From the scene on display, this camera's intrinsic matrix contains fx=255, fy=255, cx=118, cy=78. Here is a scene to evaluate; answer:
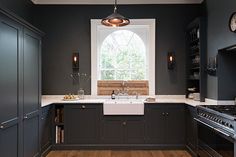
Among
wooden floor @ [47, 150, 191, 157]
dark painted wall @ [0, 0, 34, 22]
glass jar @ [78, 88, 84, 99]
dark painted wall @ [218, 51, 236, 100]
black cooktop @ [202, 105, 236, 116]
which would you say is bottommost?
wooden floor @ [47, 150, 191, 157]

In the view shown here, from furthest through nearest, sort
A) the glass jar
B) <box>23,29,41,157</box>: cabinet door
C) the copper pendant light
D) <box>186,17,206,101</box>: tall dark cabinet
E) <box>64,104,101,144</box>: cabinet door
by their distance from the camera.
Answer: the glass jar
<box>64,104,101,144</box>: cabinet door
<box>186,17,206,101</box>: tall dark cabinet
the copper pendant light
<box>23,29,41,157</box>: cabinet door

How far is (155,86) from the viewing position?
547 cm

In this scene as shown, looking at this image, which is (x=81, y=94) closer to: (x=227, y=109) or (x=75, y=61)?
(x=75, y=61)

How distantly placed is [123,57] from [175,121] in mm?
1792

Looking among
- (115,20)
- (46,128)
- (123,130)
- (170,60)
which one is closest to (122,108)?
(123,130)

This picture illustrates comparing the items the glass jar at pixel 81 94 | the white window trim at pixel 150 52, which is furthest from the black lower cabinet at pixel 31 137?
the white window trim at pixel 150 52

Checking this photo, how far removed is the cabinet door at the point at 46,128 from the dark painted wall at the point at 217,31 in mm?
2942

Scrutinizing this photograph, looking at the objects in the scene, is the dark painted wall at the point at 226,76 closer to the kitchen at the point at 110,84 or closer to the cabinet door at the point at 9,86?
the kitchen at the point at 110,84

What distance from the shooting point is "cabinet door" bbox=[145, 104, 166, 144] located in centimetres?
486

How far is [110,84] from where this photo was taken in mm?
5527

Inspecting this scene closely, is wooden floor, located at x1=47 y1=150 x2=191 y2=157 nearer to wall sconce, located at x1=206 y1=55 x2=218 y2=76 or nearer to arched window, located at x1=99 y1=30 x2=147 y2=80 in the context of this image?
wall sconce, located at x1=206 y1=55 x2=218 y2=76

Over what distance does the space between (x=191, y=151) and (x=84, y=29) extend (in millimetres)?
3236

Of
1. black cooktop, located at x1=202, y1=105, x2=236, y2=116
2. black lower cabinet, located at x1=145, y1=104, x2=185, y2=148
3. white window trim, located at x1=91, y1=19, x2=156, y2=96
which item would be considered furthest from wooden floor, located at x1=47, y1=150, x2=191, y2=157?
black cooktop, located at x1=202, y1=105, x2=236, y2=116

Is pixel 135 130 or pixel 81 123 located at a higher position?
pixel 81 123
